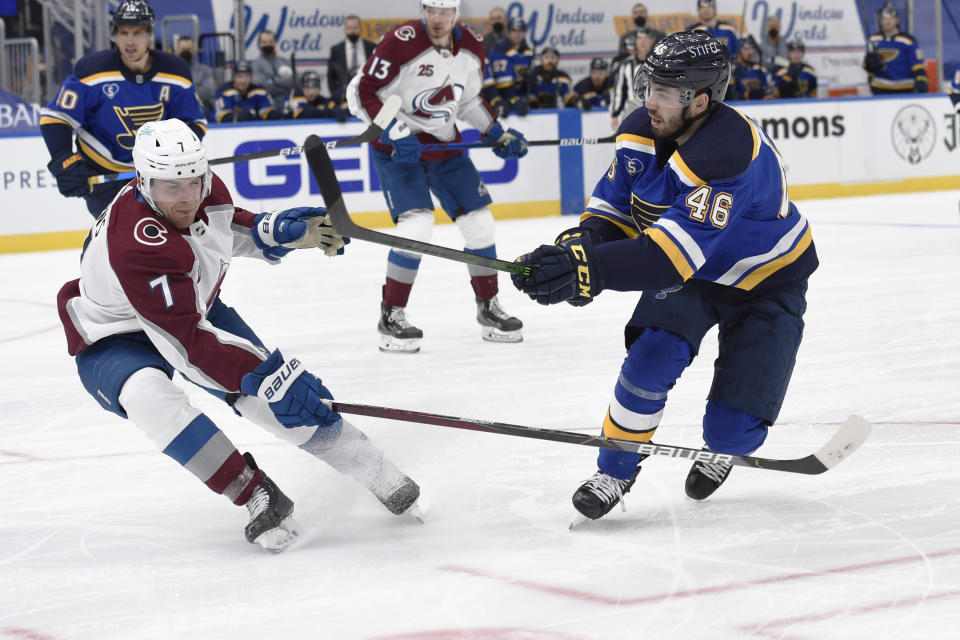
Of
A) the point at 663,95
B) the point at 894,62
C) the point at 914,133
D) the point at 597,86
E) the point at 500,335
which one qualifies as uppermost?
the point at 663,95

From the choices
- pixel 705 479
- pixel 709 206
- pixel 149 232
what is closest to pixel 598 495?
pixel 705 479

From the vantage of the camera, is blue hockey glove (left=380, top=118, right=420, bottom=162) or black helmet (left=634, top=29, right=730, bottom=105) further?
blue hockey glove (left=380, top=118, right=420, bottom=162)

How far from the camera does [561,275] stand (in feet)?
6.91

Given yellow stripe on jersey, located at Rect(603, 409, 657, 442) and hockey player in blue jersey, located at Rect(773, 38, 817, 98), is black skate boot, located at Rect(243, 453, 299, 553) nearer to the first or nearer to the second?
yellow stripe on jersey, located at Rect(603, 409, 657, 442)

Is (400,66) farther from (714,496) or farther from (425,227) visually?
(714,496)

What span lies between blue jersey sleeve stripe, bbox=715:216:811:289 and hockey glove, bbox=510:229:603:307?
0.42m

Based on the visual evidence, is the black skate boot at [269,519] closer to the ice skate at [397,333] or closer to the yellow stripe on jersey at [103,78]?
the ice skate at [397,333]

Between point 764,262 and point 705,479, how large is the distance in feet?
1.56

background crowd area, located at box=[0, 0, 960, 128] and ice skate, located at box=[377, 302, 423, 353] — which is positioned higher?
background crowd area, located at box=[0, 0, 960, 128]

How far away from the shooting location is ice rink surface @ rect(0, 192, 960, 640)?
1.94 m

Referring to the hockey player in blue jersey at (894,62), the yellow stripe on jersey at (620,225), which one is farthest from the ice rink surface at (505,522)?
the hockey player in blue jersey at (894,62)

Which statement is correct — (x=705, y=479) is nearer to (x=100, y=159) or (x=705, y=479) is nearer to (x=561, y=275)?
(x=561, y=275)

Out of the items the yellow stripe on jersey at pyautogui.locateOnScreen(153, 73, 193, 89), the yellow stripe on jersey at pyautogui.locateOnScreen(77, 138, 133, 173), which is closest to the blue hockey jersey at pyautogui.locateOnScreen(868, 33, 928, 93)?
the yellow stripe on jersey at pyautogui.locateOnScreen(153, 73, 193, 89)

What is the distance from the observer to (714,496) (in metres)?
2.59
